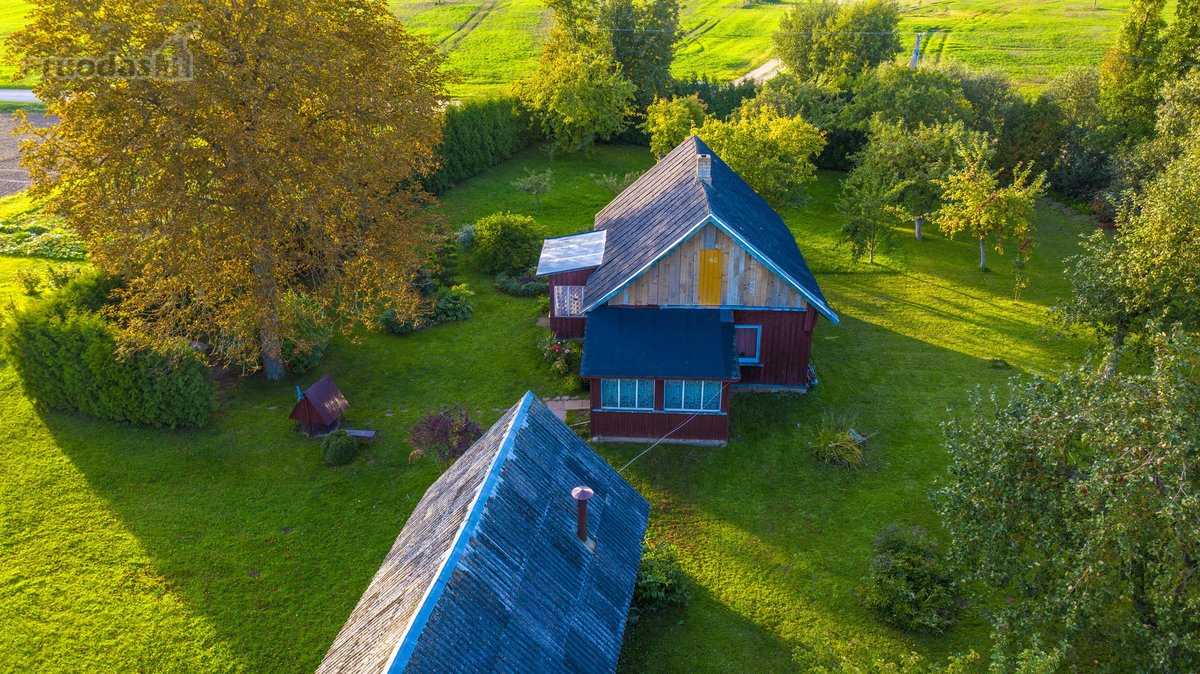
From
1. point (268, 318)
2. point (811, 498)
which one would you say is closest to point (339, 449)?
point (268, 318)

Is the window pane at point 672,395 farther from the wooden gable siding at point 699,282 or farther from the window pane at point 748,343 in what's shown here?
the window pane at point 748,343

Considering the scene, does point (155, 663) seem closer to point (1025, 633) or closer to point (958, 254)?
point (1025, 633)

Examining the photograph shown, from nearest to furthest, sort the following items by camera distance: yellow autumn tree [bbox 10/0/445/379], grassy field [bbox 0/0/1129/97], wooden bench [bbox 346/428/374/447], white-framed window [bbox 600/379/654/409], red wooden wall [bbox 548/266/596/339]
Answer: yellow autumn tree [bbox 10/0/445/379] → white-framed window [bbox 600/379/654/409] → wooden bench [bbox 346/428/374/447] → red wooden wall [bbox 548/266/596/339] → grassy field [bbox 0/0/1129/97]

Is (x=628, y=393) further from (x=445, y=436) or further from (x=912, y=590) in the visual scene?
(x=912, y=590)

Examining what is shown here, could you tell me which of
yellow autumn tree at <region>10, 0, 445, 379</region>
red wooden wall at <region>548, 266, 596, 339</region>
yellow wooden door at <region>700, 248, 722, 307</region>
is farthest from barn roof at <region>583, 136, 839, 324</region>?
yellow autumn tree at <region>10, 0, 445, 379</region>

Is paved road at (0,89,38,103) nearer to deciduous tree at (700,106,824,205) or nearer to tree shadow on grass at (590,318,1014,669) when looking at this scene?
deciduous tree at (700,106,824,205)

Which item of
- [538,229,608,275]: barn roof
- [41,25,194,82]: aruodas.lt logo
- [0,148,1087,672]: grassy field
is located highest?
[41,25,194,82]: aruodas.lt logo

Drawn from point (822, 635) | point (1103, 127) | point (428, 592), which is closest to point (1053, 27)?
point (1103, 127)
